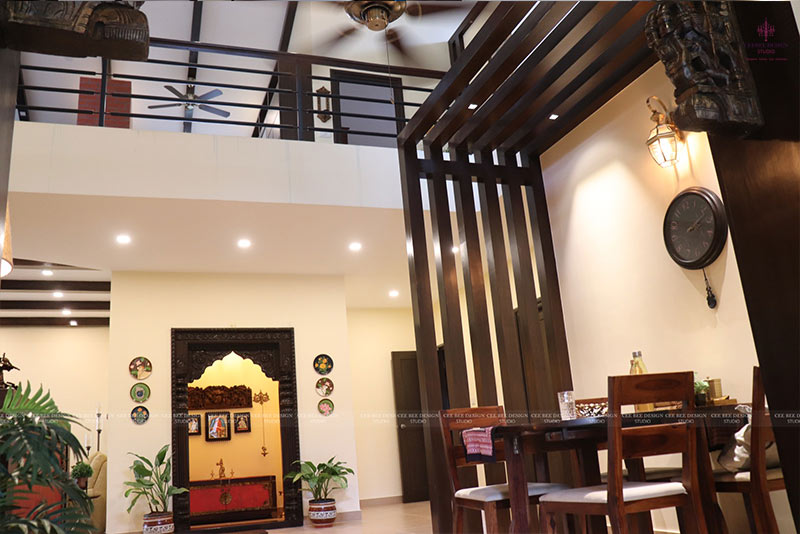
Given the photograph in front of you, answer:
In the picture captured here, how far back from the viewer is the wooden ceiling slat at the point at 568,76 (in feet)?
12.8

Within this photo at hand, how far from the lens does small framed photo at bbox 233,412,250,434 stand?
998 centimetres

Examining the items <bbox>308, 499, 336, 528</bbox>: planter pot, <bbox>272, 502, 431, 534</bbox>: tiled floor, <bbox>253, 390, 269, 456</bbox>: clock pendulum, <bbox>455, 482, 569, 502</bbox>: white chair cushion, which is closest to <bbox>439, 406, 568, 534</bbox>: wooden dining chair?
<bbox>455, 482, 569, 502</bbox>: white chair cushion

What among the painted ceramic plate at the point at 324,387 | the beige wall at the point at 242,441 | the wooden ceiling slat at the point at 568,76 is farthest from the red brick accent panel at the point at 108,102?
the wooden ceiling slat at the point at 568,76

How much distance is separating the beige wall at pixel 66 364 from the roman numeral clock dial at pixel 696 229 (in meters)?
8.75

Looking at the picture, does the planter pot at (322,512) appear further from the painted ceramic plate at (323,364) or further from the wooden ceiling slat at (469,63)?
the wooden ceiling slat at (469,63)

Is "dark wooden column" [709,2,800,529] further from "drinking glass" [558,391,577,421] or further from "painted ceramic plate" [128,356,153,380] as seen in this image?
"painted ceramic plate" [128,356,153,380]

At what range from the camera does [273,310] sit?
799cm

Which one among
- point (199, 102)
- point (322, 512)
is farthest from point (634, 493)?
point (322, 512)

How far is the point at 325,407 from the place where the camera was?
309 inches

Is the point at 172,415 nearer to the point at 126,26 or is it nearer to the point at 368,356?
the point at 368,356

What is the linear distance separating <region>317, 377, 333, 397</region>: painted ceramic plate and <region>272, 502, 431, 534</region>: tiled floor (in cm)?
149

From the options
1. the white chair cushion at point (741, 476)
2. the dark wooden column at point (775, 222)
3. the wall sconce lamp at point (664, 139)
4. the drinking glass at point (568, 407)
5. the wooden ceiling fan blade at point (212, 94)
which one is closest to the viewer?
the dark wooden column at point (775, 222)

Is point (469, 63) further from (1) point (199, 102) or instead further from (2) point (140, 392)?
(2) point (140, 392)

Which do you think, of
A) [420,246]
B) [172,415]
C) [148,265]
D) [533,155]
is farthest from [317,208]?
[172,415]
